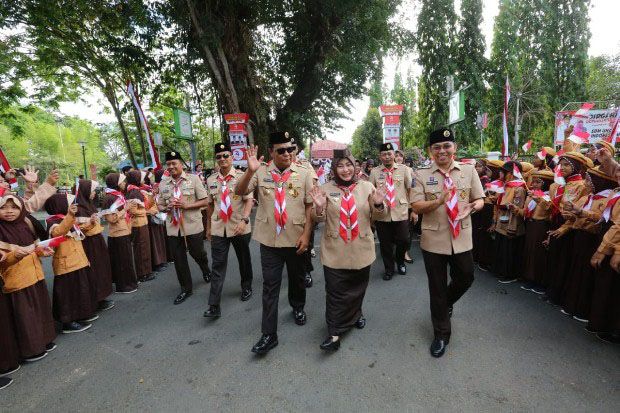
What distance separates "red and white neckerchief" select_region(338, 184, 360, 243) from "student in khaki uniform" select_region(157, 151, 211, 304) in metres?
2.40

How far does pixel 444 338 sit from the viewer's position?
3.10m

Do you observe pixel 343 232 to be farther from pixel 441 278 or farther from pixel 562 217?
pixel 562 217

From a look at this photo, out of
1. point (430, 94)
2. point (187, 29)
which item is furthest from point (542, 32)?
point (187, 29)

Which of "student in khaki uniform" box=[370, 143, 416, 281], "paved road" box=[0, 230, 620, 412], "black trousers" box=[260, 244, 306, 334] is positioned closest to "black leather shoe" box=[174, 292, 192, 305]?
"paved road" box=[0, 230, 620, 412]

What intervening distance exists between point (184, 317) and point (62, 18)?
12.9 m

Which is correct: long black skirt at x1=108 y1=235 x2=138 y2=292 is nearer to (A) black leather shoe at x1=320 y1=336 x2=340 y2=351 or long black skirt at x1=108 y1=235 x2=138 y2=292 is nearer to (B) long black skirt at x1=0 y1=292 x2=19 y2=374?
(B) long black skirt at x1=0 y1=292 x2=19 y2=374

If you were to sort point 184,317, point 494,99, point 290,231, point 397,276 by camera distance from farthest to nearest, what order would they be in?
point 494,99 < point 397,276 < point 184,317 < point 290,231

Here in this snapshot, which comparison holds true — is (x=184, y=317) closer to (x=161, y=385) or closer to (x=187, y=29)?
(x=161, y=385)

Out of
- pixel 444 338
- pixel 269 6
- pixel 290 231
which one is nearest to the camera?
pixel 444 338

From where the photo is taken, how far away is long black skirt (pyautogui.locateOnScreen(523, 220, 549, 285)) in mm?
4289

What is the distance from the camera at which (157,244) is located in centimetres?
629

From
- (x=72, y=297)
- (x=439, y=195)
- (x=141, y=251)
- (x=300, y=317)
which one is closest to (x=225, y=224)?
(x=300, y=317)

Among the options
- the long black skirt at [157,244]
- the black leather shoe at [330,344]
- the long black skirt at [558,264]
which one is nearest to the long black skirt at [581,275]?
the long black skirt at [558,264]

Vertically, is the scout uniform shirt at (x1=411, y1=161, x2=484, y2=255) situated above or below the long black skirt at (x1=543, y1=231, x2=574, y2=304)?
above
